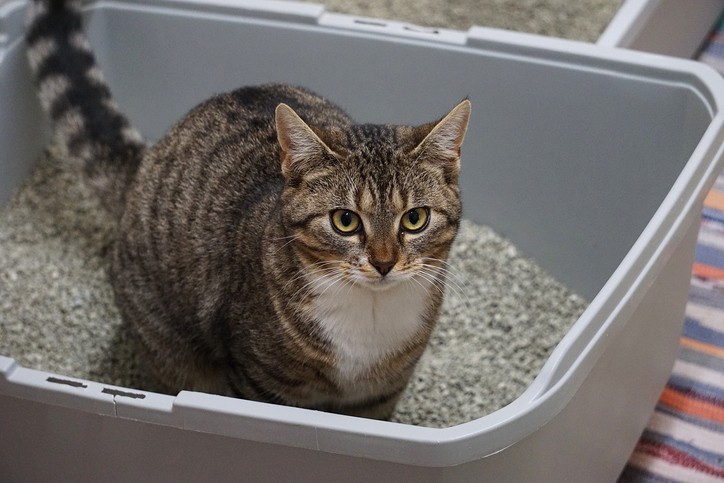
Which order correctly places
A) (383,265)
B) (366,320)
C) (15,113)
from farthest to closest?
(15,113)
(366,320)
(383,265)

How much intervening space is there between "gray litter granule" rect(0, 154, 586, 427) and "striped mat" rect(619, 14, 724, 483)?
10.3 inches

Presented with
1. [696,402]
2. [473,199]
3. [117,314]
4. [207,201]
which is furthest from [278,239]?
[696,402]

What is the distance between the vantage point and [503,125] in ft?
7.18

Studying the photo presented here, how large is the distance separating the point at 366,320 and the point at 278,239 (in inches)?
7.4

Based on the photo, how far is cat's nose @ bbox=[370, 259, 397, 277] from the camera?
1.39 m

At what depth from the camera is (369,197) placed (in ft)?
4.66

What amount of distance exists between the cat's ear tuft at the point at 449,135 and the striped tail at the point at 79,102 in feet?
2.62

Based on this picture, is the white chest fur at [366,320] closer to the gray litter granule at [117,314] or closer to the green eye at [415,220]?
the green eye at [415,220]

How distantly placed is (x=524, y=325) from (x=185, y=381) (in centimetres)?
75

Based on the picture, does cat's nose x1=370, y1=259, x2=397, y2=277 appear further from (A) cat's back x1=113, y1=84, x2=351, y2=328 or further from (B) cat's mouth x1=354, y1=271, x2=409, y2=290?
(A) cat's back x1=113, y1=84, x2=351, y2=328

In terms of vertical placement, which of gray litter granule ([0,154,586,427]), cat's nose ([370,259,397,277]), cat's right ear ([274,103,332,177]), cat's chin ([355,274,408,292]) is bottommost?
gray litter granule ([0,154,586,427])

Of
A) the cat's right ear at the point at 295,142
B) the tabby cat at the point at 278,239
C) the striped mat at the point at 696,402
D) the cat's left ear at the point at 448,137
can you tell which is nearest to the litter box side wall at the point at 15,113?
the tabby cat at the point at 278,239

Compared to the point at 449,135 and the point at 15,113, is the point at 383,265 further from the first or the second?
the point at 15,113

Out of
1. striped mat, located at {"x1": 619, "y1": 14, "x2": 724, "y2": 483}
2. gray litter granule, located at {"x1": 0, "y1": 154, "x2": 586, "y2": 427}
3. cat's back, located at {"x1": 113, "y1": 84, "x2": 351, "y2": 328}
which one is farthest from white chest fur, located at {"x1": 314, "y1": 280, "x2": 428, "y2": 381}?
striped mat, located at {"x1": 619, "y1": 14, "x2": 724, "y2": 483}
